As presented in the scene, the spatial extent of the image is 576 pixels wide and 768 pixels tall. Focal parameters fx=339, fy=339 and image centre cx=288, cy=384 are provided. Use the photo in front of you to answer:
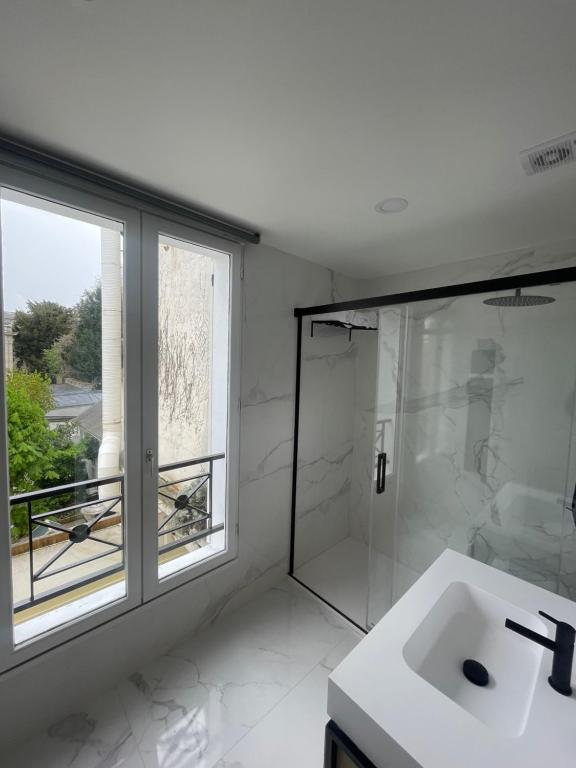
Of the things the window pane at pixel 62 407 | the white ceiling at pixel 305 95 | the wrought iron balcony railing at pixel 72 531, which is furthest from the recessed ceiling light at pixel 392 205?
the wrought iron balcony railing at pixel 72 531

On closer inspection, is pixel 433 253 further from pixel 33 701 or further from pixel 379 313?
pixel 33 701

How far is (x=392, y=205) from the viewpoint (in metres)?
1.58

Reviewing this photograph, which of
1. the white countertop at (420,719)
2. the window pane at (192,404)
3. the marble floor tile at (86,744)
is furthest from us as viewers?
the window pane at (192,404)

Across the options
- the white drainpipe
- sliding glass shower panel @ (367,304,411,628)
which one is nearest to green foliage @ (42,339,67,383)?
the white drainpipe

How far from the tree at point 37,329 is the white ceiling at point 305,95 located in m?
0.60

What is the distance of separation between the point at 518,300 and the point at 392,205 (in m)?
0.88

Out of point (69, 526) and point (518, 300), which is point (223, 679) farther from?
point (518, 300)

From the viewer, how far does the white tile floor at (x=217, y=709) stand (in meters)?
1.36

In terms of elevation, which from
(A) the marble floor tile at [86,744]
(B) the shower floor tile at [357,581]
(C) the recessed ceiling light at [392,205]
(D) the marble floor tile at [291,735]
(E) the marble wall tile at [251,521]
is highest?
(C) the recessed ceiling light at [392,205]

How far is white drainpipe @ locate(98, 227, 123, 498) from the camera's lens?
1548 mm

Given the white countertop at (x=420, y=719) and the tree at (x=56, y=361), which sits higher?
the tree at (x=56, y=361)

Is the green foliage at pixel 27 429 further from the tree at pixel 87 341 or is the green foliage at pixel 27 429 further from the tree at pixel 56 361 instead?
the tree at pixel 87 341

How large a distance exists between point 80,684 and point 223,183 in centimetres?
230

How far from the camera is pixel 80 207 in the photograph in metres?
1.41
